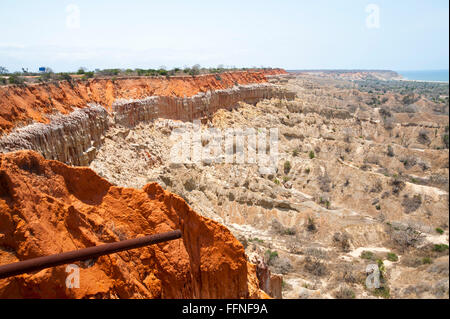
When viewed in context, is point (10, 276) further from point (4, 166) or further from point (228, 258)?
point (228, 258)

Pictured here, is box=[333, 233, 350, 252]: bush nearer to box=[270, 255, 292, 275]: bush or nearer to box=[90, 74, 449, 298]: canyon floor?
box=[90, 74, 449, 298]: canyon floor

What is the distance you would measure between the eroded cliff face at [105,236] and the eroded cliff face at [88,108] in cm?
755

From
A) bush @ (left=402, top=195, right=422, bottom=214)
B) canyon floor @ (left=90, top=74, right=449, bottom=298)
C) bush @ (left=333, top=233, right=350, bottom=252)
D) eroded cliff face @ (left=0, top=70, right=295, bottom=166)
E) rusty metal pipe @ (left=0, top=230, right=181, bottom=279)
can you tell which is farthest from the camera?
bush @ (left=402, top=195, right=422, bottom=214)

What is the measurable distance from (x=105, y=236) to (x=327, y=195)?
2813 centimetres

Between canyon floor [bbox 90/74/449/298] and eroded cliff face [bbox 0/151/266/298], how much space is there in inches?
154

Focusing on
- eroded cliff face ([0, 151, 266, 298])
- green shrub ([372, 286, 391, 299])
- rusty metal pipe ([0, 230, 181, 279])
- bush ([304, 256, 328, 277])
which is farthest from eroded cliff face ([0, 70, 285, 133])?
green shrub ([372, 286, 391, 299])

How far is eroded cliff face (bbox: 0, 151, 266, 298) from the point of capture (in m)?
7.22

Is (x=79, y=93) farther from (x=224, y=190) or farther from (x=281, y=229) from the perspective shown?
(x=281, y=229)

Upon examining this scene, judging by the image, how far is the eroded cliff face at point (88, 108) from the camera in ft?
54.6

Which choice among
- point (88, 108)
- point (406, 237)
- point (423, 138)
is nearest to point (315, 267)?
point (406, 237)

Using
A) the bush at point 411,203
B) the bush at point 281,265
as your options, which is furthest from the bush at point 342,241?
the bush at point 411,203

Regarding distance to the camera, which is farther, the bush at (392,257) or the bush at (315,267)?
the bush at (392,257)

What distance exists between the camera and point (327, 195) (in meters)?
32.7

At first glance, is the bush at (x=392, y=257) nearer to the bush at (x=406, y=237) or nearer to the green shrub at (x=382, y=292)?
the bush at (x=406, y=237)
